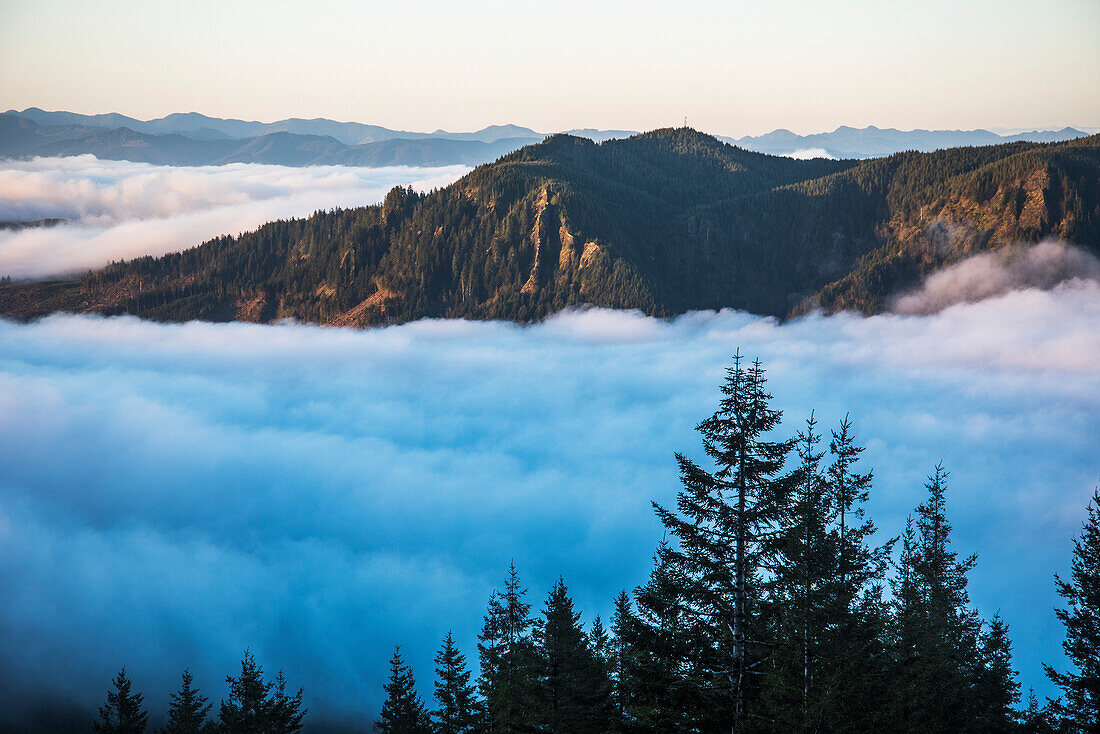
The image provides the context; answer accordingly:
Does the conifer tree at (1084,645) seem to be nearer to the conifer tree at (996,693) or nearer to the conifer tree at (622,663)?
the conifer tree at (996,693)

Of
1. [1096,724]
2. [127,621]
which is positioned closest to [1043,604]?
[1096,724]

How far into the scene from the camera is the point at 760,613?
2288cm

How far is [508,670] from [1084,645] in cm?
2581

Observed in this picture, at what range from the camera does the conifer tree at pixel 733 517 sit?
21.3 metres

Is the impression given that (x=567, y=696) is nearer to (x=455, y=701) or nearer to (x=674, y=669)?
(x=674, y=669)

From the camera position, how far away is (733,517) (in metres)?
21.5

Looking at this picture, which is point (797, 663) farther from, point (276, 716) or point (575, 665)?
point (276, 716)

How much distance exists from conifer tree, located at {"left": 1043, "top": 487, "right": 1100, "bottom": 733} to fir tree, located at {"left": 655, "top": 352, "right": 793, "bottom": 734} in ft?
60.9

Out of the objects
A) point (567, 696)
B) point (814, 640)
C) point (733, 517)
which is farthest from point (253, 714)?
point (733, 517)

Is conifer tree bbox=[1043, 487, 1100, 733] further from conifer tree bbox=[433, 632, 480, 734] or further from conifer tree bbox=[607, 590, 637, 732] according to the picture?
conifer tree bbox=[433, 632, 480, 734]

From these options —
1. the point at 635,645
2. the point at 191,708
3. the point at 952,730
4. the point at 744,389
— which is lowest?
the point at 191,708

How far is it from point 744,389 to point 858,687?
9.72 meters

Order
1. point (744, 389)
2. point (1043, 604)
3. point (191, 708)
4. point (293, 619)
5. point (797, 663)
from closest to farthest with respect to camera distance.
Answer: point (744, 389) → point (797, 663) → point (191, 708) → point (1043, 604) → point (293, 619)

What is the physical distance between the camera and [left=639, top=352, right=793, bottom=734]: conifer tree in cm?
2131
